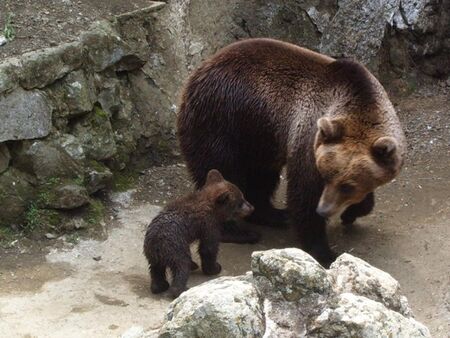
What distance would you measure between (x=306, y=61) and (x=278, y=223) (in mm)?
1977

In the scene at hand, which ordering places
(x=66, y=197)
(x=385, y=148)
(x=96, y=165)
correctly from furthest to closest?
(x=96, y=165), (x=66, y=197), (x=385, y=148)

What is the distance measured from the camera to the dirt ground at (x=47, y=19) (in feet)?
29.1

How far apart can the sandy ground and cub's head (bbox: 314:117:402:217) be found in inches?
38.2

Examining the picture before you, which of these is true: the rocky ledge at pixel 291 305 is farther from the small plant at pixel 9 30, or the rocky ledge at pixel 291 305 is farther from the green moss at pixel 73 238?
the small plant at pixel 9 30

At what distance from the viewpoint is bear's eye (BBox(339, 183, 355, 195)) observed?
25.6ft

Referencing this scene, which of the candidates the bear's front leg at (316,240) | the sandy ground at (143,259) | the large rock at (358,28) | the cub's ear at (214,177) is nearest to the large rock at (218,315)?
the sandy ground at (143,259)

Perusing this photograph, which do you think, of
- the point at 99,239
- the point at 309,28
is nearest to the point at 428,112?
the point at 309,28

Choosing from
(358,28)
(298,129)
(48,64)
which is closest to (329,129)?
(298,129)

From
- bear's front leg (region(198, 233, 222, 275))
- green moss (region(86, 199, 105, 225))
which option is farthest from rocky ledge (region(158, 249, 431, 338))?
green moss (region(86, 199, 105, 225))

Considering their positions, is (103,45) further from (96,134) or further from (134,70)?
(96,134)

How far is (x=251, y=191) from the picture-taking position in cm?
943

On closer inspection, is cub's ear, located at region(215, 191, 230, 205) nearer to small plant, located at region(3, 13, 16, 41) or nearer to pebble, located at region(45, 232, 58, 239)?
pebble, located at region(45, 232, 58, 239)

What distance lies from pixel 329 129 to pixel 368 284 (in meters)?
3.32

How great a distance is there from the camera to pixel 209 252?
7.89 metres
